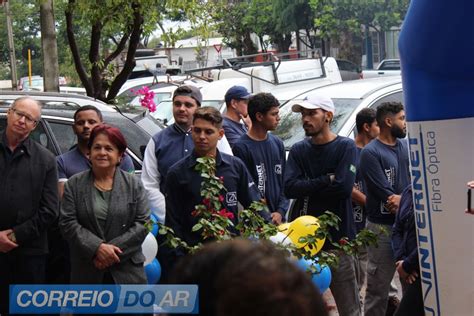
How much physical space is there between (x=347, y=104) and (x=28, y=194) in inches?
199

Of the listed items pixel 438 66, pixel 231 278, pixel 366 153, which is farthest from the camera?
pixel 366 153

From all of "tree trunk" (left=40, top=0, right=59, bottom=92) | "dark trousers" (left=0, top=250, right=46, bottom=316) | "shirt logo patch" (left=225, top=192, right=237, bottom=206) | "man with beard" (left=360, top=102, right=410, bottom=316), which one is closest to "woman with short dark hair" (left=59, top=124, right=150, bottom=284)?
"shirt logo patch" (left=225, top=192, right=237, bottom=206)

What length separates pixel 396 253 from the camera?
6223mm

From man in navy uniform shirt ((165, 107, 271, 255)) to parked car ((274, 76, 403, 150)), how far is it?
3.92 meters

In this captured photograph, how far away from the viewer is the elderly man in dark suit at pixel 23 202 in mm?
6539

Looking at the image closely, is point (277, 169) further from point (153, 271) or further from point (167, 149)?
point (153, 271)

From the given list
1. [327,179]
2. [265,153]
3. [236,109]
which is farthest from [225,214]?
[236,109]

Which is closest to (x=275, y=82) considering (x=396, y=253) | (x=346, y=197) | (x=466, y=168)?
(x=346, y=197)

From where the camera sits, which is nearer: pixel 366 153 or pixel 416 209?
pixel 416 209

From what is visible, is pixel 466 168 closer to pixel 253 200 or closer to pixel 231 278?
pixel 253 200

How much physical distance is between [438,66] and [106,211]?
7.15ft

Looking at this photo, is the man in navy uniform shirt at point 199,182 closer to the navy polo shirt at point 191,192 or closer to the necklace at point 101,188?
the navy polo shirt at point 191,192

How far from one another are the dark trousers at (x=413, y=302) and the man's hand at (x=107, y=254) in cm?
175

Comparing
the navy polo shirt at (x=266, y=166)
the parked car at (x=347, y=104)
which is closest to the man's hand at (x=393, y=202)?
the navy polo shirt at (x=266, y=166)
